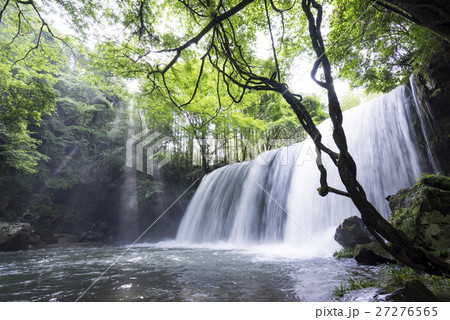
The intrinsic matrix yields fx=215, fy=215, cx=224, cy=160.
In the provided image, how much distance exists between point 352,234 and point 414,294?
3.58 metres

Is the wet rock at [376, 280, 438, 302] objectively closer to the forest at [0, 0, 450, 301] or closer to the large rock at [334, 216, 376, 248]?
the forest at [0, 0, 450, 301]

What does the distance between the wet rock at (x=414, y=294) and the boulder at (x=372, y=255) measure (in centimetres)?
216

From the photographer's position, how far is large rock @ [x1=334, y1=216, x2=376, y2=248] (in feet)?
16.7

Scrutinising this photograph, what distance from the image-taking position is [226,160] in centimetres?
1816

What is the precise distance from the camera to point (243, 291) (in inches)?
114

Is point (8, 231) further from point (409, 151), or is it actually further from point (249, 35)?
point (409, 151)

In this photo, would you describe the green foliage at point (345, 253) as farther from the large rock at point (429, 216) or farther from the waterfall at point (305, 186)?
the large rock at point (429, 216)

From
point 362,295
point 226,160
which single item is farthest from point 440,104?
point 226,160

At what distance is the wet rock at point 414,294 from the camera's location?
187cm

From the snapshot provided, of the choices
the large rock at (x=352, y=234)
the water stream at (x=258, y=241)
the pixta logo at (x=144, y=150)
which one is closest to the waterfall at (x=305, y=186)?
the water stream at (x=258, y=241)

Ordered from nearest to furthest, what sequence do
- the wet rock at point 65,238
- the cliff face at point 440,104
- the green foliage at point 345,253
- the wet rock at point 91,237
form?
the green foliage at point 345,253
the cliff face at point 440,104
the wet rock at point 65,238
the wet rock at point 91,237

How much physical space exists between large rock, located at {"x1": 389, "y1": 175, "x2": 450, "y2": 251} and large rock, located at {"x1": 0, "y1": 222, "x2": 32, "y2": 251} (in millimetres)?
13808

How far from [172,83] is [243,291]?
4.98 metres

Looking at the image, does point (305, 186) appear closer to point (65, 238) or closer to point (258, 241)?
point (258, 241)
